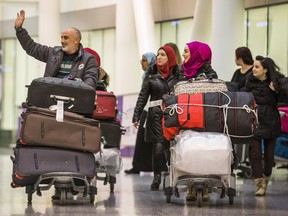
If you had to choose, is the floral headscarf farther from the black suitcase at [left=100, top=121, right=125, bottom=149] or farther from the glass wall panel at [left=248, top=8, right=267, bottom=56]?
the glass wall panel at [left=248, top=8, right=267, bottom=56]

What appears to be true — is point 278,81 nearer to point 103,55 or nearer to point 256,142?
point 256,142

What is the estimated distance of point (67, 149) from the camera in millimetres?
8742

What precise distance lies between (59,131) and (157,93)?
2.90 m

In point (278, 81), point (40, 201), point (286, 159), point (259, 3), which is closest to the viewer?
point (40, 201)

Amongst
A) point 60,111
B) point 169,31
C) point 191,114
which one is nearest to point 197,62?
point 191,114

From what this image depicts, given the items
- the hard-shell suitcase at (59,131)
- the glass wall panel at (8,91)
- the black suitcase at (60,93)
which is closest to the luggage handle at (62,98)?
the black suitcase at (60,93)

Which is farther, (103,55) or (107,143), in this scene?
(103,55)

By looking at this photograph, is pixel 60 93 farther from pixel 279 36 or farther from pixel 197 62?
pixel 279 36

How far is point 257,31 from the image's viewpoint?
23688 millimetres

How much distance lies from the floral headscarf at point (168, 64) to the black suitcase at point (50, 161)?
2805 mm

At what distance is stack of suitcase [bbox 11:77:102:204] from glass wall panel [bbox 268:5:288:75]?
47.1 feet

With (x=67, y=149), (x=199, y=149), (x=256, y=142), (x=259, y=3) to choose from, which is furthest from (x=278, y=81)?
(x=259, y=3)

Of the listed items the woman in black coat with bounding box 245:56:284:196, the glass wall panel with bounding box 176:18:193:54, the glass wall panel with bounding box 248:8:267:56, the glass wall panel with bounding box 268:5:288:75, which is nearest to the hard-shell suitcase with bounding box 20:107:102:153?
the woman in black coat with bounding box 245:56:284:196

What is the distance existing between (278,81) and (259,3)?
1283 centimetres
